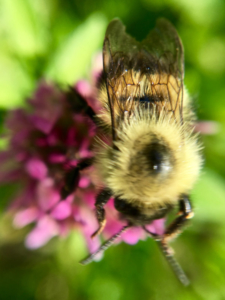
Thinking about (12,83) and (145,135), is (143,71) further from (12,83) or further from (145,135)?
(12,83)

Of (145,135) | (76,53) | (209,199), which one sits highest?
(76,53)

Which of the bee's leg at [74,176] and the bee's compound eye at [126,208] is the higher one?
the bee's leg at [74,176]

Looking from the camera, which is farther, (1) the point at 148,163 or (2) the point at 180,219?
(2) the point at 180,219

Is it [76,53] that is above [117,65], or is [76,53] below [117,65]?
above

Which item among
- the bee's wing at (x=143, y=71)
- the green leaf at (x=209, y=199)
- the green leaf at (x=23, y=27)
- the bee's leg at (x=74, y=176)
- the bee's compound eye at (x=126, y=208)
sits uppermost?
the green leaf at (x=23, y=27)

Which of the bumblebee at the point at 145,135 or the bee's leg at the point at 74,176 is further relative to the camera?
the bee's leg at the point at 74,176

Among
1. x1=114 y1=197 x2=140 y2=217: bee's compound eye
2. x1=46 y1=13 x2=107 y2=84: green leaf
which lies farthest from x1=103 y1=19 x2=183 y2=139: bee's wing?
x1=46 y1=13 x2=107 y2=84: green leaf

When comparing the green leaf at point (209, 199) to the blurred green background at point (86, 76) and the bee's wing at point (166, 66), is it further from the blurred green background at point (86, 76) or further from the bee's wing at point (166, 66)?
the bee's wing at point (166, 66)

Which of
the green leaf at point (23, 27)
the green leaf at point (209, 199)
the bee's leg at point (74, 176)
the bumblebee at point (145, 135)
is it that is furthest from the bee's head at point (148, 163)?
the green leaf at point (23, 27)

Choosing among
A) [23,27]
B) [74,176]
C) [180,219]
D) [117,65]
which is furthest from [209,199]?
[23,27]
